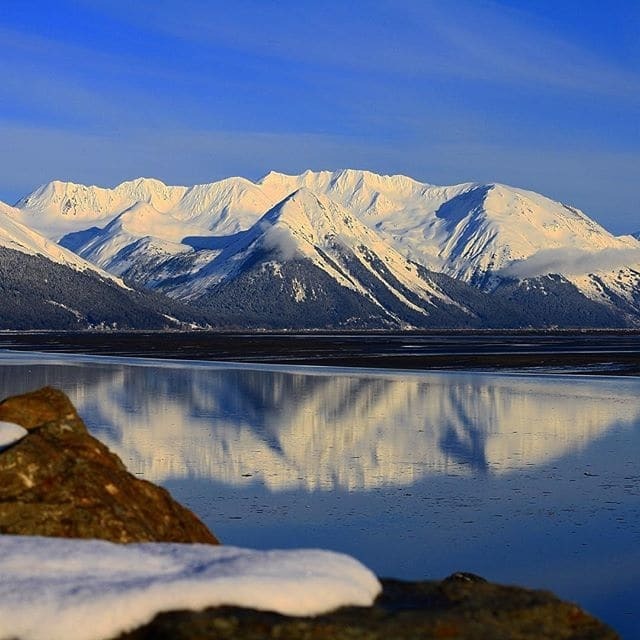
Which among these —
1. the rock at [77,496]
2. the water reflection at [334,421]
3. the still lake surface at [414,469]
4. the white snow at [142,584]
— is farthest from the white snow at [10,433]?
the water reflection at [334,421]

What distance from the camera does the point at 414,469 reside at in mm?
38062

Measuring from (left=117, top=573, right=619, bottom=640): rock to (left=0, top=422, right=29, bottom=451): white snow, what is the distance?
18.7 feet

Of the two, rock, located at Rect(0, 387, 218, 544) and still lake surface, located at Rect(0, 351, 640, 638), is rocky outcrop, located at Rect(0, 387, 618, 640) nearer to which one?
rock, located at Rect(0, 387, 218, 544)

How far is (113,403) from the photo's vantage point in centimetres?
6362

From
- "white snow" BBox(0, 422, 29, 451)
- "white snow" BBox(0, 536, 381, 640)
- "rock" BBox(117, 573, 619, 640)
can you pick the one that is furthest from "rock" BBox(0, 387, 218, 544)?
"rock" BBox(117, 573, 619, 640)

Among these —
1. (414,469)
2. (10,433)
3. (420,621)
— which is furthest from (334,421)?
(420,621)

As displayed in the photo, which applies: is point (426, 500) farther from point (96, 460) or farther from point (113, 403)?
point (113, 403)

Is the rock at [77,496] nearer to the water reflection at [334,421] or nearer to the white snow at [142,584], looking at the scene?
the white snow at [142,584]

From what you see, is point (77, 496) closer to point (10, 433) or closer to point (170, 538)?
point (170, 538)

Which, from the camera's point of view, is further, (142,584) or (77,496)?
(77,496)

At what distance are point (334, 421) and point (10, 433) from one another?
39781 mm

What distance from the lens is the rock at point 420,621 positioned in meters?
9.65

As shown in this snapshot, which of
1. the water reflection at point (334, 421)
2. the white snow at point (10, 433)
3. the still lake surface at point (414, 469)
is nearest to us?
the white snow at point (10, 433)

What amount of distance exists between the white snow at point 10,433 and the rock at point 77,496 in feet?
0.63
